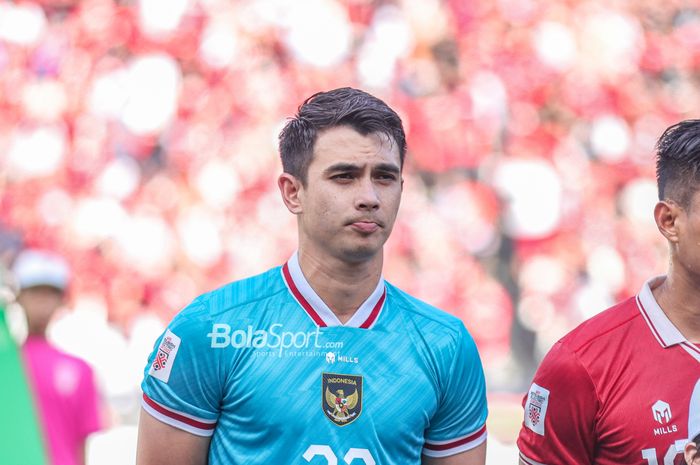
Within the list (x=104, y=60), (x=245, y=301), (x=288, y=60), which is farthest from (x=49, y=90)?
(x=245, y=301)

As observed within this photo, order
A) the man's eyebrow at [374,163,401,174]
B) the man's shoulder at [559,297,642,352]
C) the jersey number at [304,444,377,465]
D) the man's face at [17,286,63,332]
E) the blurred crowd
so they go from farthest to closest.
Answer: the blurred crowd, the man's face at [17,286,63,332], the man's shoulder at [559,297,642,352], the man's eyebrow at [374,163,401,174], the jersey number at [304,444,377,465]

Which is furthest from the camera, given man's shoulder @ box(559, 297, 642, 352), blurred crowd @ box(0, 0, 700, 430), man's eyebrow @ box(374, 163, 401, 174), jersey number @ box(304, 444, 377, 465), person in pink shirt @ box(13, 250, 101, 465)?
blurred crowd @ box(0, 0, 700, 430)

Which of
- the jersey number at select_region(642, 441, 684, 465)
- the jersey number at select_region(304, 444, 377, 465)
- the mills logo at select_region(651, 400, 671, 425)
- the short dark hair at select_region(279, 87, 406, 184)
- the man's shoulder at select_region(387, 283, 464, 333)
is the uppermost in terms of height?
the short dark hair at select_region(279, 87, 406, 184)

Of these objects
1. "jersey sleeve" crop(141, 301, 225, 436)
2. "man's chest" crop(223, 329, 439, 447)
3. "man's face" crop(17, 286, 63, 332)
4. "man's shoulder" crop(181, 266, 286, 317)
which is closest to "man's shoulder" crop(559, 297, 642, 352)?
"man's chest" crop(223, 329, 439, 447)

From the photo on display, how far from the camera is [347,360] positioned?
276 cm

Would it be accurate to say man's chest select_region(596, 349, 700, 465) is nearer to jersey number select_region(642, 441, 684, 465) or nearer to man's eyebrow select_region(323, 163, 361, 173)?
jersey number select_region(642, 441, 684, 465)

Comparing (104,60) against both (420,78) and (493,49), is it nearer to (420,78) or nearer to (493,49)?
(420,78)

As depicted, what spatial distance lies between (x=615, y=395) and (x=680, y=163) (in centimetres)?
62

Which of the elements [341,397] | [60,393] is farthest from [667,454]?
[60,393]

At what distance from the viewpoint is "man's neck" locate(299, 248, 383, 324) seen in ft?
9.23

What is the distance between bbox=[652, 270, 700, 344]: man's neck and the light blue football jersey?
0.53 meters

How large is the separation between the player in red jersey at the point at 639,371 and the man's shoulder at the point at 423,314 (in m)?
0.27

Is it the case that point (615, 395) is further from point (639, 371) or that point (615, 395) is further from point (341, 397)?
point (341, 397)

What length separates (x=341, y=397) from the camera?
2699mm
